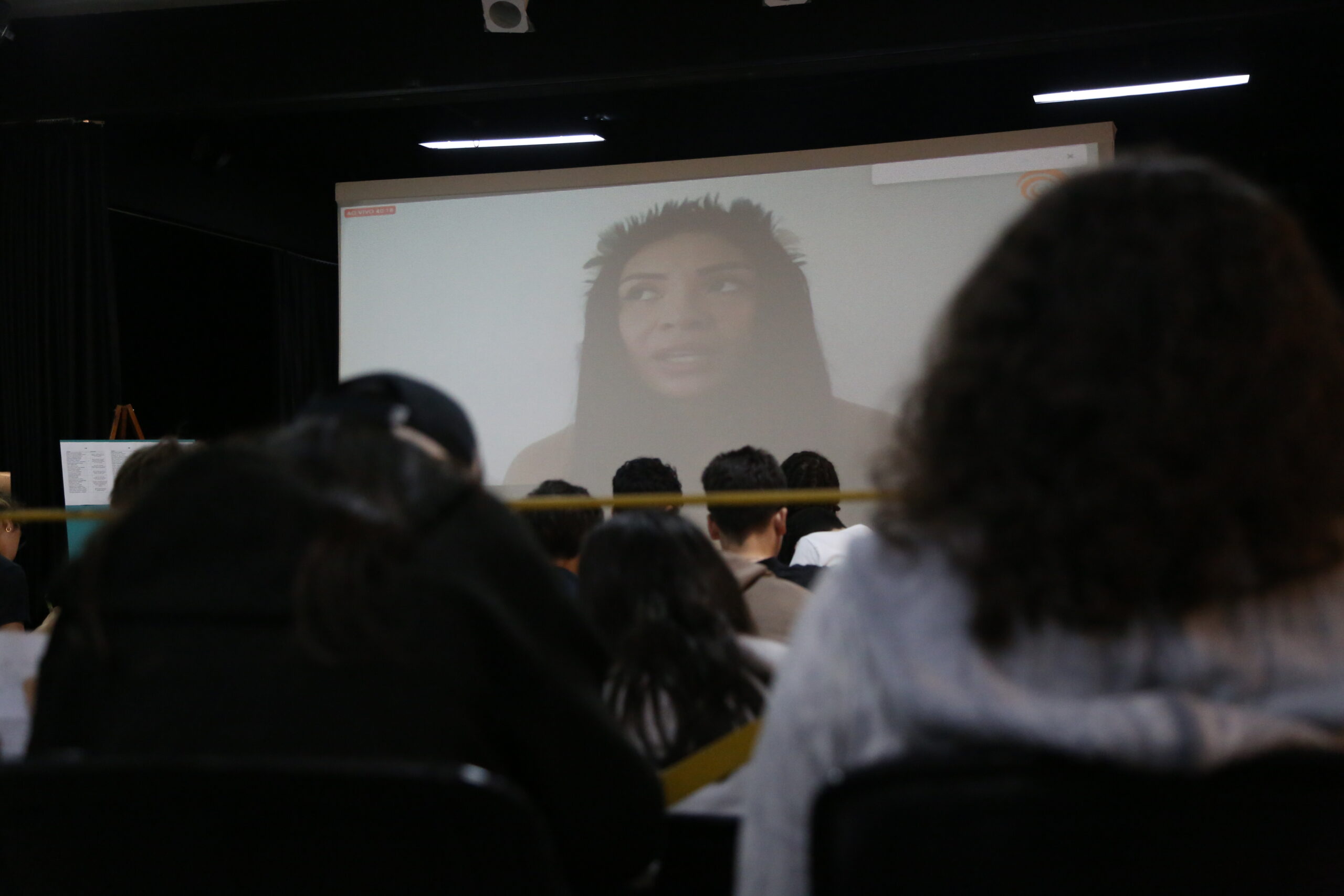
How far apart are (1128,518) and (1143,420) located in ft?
0.19

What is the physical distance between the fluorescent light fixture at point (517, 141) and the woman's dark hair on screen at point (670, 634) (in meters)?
4.57

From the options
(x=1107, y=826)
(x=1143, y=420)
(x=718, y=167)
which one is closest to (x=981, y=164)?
(x=718, y=167)

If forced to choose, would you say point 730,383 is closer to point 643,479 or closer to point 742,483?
point 643,479

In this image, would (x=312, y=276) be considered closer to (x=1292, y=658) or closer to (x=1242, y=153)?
(x=1242, y=153)

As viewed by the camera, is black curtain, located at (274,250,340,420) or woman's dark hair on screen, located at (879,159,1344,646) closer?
woman's dark hair on screen, located at (879,159,1344,646)

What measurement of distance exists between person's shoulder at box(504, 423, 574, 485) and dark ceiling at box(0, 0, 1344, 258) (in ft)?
5.05

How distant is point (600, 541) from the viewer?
133 centimetres

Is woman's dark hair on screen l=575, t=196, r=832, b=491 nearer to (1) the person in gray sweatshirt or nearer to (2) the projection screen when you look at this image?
(2) the projection screen

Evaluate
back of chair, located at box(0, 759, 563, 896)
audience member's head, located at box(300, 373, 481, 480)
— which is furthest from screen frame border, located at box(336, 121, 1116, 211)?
back of chair, located at box(0, 759, 563, 896)

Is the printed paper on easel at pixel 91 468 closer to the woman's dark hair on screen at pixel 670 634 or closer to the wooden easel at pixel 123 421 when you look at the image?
the wooden easel at pixel 123 421

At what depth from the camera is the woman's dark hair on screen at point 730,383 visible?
475cm

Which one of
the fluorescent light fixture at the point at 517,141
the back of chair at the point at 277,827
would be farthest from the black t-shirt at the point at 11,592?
the fluorescent light fixture at the point at 517,141

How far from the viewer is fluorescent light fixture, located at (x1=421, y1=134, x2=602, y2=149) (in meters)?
5.53

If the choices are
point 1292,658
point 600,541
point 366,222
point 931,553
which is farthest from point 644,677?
point 366,222
